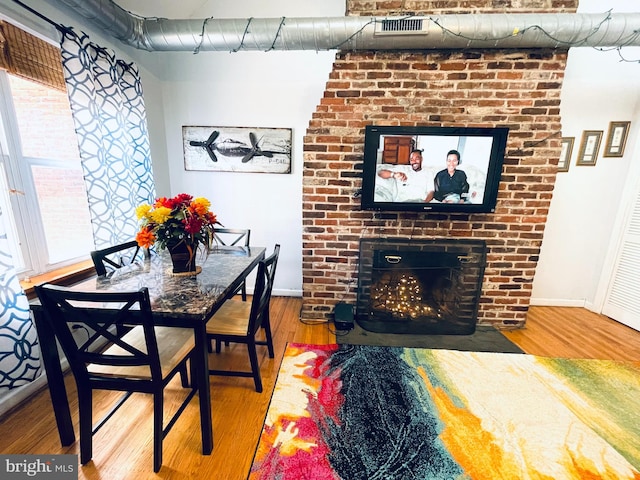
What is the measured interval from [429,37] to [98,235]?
2832 millimetres

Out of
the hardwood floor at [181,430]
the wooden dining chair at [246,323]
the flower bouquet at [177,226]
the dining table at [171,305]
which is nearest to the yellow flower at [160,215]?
the flower bouquet at [177,226]

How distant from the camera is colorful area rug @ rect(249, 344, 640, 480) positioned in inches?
49.9

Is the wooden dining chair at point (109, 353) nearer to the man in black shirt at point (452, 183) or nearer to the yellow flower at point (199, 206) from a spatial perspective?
the yellow flower at point (199, 206)

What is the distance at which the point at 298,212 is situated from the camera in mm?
2930

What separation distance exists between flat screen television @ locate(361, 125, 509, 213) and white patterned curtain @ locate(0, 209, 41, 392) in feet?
7.43

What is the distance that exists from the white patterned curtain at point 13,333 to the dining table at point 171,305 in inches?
8.7

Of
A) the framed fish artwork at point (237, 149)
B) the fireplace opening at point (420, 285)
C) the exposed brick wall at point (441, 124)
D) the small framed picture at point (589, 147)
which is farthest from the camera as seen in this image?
the framed fish artwork at point (237, 149)

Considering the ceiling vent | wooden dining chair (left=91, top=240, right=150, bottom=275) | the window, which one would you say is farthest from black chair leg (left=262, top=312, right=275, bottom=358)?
the ceiling vent

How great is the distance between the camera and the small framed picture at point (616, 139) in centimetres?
255

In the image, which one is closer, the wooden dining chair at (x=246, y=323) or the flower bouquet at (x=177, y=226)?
the flower bouquet at (x=177, y=226)

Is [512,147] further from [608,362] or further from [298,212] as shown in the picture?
[298,212]

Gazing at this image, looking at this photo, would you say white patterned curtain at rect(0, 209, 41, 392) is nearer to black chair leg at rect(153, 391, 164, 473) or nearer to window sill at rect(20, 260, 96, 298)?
window sill at rect(20, 260, 96, 298)

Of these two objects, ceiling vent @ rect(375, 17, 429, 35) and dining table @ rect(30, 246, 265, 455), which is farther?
ceiling vent @ rect(375, 17, 429, 35)

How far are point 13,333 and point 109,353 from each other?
2.23 ft
